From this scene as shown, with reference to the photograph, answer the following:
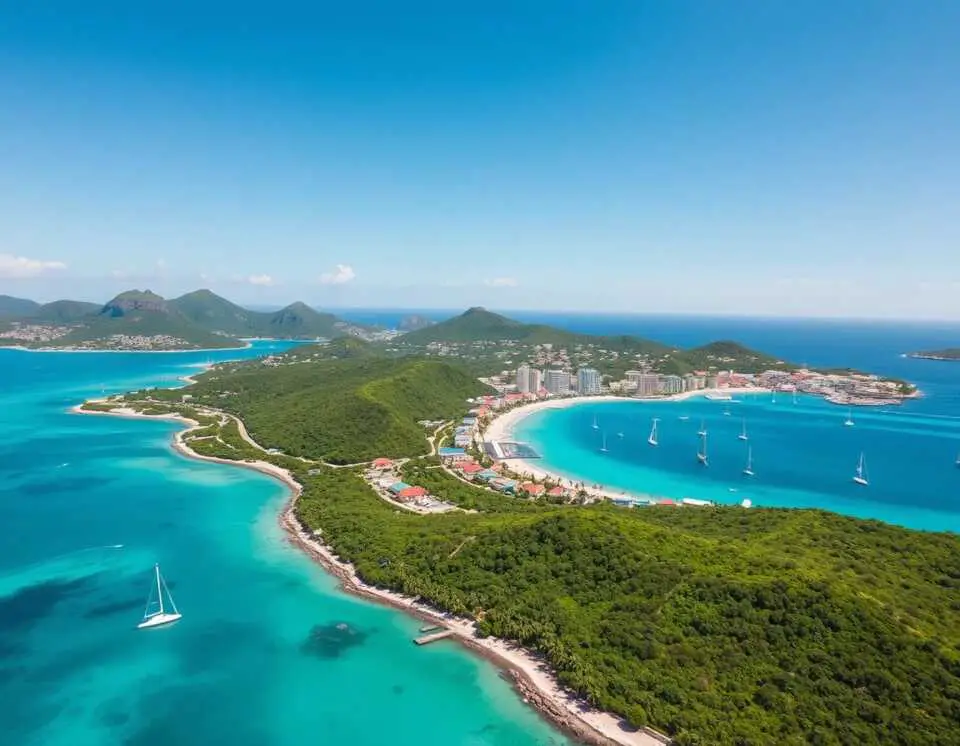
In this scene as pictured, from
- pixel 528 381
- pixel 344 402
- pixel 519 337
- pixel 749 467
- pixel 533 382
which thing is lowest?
pixel 749 467

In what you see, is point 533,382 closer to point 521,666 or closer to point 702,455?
point 702,455

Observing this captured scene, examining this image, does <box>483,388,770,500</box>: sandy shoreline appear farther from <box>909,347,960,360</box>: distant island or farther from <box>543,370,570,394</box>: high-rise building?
<box>909,347,960,360</box>: distant island

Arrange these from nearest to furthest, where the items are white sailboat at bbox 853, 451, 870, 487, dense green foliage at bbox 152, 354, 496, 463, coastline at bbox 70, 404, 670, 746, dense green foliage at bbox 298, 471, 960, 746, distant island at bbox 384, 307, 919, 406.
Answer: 1. dense green foliage at bbox 298, 471, 960, 746
2. coastline at bbox 70, 404, 670, 746
3. white sailboat at bbox 853, 451, 870, 487
4. dense green foliage at bbox 152, 354, 496, 463
5. distant island at bbox 384, 307, 919, 406

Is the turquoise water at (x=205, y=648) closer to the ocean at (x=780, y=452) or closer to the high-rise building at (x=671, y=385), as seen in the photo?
the ocean at (x=780, y=452)

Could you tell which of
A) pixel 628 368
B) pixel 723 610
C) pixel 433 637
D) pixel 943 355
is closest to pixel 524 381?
pixel 628 368

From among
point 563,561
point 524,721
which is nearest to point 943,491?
point 563,561

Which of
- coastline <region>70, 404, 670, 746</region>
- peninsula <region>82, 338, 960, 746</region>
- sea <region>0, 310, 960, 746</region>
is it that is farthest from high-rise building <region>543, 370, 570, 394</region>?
coastline <region>70, 404, 670, 746</region>

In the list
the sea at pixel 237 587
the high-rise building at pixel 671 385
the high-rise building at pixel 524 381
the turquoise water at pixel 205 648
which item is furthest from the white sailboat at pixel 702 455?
the turquoise water at pixel 205 648
